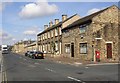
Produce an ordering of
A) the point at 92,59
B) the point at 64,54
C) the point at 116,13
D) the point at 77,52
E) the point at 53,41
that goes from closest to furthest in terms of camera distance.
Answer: the point at 92,59 < the point at 116,13 < the point at 77,52 < the point at 64,54 < the point at 53,41

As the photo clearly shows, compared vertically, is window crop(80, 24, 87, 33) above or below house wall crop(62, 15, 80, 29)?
below

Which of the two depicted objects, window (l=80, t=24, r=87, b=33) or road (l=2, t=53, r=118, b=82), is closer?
road (l=2, t=53, r=118, b=82)

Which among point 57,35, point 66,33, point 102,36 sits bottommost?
point 102,36

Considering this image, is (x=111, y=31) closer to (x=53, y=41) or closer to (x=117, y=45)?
(x=117, y=45)

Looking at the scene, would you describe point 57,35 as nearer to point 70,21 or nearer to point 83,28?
point 70,21

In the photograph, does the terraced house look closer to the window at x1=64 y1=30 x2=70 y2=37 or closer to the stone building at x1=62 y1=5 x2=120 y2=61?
the window at x1=64 y1=30 x2=70 y2=37

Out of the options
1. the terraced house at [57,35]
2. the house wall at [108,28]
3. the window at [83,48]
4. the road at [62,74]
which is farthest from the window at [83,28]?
the road at [62,74]

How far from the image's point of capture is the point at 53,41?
203 feet

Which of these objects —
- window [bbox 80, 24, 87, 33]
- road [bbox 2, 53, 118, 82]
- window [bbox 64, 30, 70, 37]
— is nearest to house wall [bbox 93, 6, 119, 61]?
window [bbox 80, 24, 87, 33]

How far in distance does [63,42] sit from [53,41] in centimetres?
Result: 1010

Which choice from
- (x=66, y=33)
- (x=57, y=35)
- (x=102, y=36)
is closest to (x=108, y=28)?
(x=102, y=36)

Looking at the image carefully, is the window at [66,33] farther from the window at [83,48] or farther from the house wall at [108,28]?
the house wall at [108,28]

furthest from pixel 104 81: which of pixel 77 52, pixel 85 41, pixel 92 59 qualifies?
pixel 77 52

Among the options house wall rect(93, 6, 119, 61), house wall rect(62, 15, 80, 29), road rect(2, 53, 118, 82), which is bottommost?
road rect(2, 53, 118, 82)
